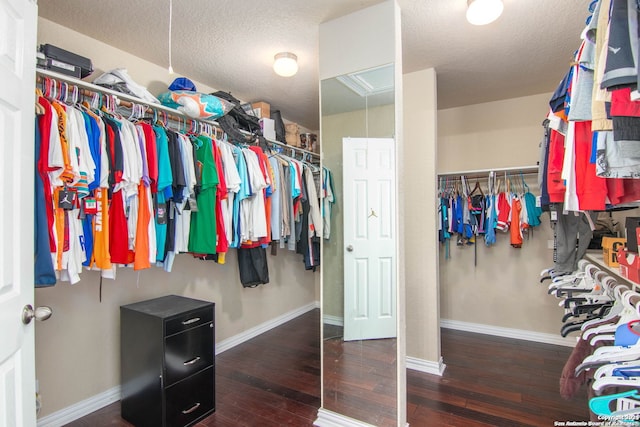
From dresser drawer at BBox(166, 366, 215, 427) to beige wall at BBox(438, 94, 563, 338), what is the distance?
2759 millimetres

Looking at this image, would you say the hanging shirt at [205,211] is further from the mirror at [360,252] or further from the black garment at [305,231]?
the black garment at [305,231]

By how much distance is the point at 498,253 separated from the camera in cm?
370

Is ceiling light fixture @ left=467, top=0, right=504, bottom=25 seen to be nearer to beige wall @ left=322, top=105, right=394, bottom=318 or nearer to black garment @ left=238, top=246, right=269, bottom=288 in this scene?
beige wall @ left=322, top=105, right=394, bottom=318

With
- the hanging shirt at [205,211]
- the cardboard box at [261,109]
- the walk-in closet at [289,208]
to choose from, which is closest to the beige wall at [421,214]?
the walk-in closet at [289,208]

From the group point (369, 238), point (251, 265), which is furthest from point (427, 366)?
point (251, 265)

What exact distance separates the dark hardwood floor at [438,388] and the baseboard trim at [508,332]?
114mm

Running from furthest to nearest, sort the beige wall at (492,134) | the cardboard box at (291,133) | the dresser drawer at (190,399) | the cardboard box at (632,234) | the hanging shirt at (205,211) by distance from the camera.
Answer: the cardboard box at (291,133) < the beige wall at (492,134) < the hanging shirt at (205,211) < the dresser drawer at (190,399) < the cardboard box at (632,234)

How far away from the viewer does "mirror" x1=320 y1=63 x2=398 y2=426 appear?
2.04 meters

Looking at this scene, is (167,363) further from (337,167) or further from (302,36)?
(302,36)

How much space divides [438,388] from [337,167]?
1838 millimetres

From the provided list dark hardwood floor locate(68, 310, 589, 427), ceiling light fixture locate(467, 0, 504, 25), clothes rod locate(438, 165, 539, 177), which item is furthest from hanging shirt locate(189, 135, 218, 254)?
clothes rod locate(438, 165, 539, 177)

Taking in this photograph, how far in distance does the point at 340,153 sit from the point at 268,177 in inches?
29.9

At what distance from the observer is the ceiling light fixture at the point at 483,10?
1872mm

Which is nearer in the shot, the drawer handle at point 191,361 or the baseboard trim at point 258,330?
the drawer handle at point 191,361
